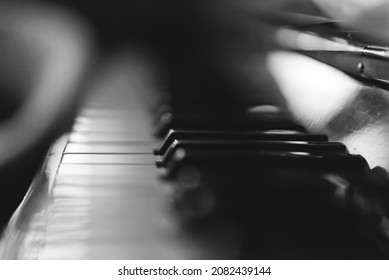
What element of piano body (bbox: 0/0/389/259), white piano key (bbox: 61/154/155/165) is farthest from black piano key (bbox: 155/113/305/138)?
white piano key (bbox: 61/154/155/165)

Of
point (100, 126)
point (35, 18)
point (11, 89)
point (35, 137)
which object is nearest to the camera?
point (100, 126)

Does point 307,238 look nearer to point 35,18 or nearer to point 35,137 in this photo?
point 35,137

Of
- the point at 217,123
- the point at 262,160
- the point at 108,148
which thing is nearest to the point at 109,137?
the point at 108,148

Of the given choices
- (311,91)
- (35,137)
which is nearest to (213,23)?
(35,137)

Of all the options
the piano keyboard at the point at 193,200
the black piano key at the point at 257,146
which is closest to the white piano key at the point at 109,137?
the piano keyboard at the point at 193,200

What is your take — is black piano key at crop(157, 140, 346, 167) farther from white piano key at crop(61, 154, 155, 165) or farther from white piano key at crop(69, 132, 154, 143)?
white piano key at crop(69, 132, 154, 143)

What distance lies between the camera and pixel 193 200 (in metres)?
0.72

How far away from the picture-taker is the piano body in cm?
64

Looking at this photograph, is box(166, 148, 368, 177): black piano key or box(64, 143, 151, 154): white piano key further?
box(64, 143, 151, 154): white piano key

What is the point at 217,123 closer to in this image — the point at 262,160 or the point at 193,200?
the point at 262,160

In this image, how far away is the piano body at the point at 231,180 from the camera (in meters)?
0.64

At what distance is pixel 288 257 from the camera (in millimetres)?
622

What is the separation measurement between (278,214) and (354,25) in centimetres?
61
